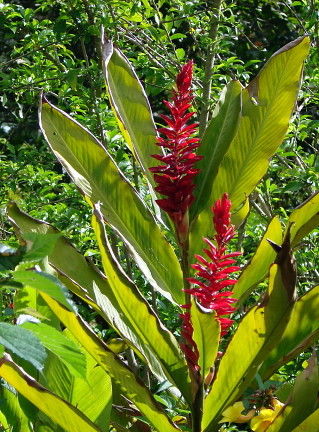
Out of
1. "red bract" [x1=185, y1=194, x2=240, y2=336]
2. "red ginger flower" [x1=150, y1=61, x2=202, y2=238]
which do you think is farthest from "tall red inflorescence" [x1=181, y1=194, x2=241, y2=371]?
"red ginger flower" [x1=150, y1=61, x2=202, y2=238]

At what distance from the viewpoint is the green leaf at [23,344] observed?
3.71ft

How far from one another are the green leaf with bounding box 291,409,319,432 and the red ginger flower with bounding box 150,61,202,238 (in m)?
0.57

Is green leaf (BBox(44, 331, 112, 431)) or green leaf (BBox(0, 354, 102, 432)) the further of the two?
green leaf (BBox(44, 331, 112, 431))

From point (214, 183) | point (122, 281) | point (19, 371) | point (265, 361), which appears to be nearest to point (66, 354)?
point (19, 371)

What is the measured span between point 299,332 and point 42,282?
0.87m

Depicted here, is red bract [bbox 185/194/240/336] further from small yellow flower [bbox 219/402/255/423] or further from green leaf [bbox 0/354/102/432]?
green leaf [bbox 0/354/102/432]

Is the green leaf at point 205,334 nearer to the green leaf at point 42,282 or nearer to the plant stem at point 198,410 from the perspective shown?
the plant stem at point 198,410

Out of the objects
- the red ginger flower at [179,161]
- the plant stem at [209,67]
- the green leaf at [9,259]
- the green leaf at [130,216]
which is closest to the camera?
the green leaf at [9,259]

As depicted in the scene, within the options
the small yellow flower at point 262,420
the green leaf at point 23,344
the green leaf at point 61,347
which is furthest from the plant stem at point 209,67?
the green leaf at point 23,344

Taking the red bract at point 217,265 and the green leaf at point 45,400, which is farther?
the red bract at point 217,265

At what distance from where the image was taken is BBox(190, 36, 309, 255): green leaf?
2.13 m

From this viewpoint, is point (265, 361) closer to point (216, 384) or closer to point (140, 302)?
point (216, 384)

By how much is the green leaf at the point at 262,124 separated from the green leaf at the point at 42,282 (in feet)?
2.98

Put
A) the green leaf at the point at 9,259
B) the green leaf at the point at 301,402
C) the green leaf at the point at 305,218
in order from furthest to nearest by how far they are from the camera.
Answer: the green leaf at the point at 305,218 → the green leaf at the point at 301,402 → the green leaf at the point at 9,259
